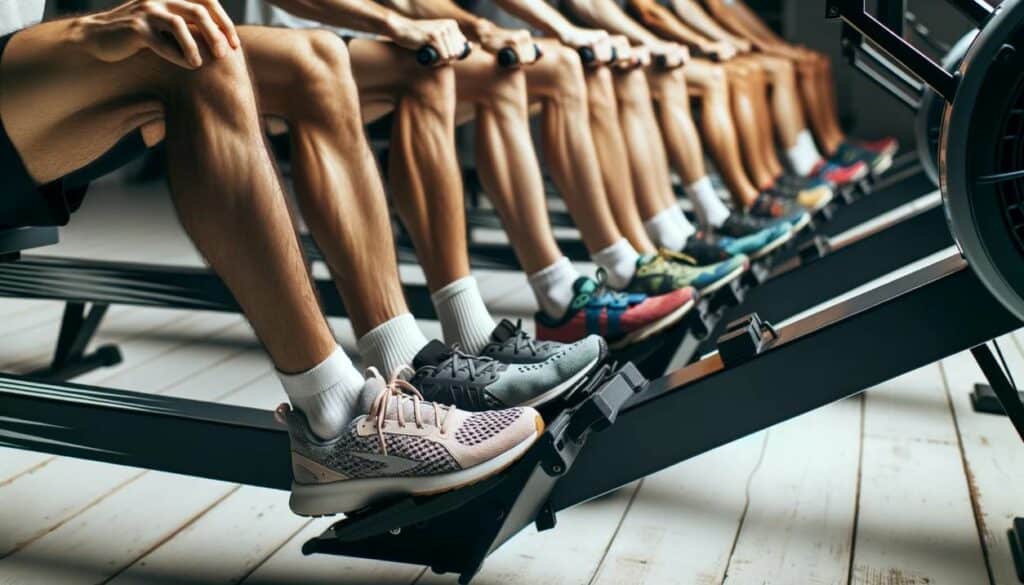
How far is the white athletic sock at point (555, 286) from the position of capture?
161 centimetres

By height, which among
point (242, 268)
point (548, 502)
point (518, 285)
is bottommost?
point (518, 285)

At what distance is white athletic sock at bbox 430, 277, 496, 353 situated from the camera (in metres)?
1.34

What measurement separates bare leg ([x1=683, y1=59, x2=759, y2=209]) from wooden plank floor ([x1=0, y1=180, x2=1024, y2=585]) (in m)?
1.22

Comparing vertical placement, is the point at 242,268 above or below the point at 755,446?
above

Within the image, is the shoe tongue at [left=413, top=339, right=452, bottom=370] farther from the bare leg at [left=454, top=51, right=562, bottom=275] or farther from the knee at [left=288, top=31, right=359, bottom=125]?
the bare leg at [left=454, top=51, right=562, bottom=275]

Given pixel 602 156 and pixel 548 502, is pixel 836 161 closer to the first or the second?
pixel 602 156

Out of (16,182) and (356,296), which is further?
(356,296)

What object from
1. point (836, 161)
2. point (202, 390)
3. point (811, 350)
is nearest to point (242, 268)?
point (811, 350)

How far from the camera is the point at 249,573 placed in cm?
120

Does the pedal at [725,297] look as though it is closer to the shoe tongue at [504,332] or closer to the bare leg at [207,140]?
the shoe tongue at [504,332]

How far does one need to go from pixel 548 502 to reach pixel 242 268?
0.44 meters

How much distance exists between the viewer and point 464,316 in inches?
53.5

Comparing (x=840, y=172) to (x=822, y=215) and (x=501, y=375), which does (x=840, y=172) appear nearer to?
(x=822, y=215)

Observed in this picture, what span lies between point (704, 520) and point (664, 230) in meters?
0.97
